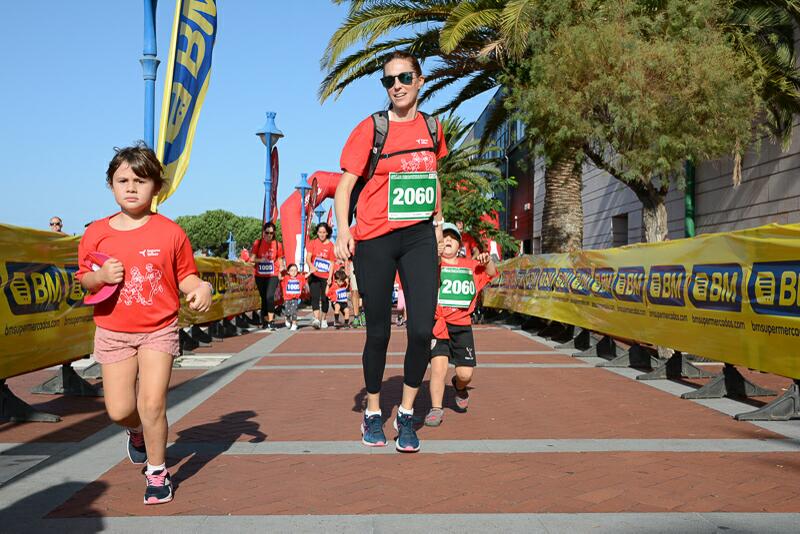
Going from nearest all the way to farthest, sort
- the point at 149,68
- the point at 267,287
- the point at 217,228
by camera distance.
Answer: the point at 149,68, the point at 267,287, the point at 217,228

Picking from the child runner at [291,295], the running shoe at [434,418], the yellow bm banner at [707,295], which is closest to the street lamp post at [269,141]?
the child runner at [291,295]

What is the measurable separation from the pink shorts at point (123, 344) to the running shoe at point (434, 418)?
2413 millimetres

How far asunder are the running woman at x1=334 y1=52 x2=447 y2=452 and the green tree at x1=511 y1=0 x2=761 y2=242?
38.6 feet

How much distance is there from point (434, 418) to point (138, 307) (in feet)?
8.56

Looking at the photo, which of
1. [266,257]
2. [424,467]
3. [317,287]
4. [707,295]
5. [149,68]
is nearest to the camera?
[424,467]

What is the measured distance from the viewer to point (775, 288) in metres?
5.95

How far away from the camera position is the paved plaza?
338cm

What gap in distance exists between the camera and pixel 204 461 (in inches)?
176

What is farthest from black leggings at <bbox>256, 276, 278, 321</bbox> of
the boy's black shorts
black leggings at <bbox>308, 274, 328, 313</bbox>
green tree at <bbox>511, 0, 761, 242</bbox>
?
the boy's black shorts

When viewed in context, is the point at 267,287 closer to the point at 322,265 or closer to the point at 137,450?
the point at 322,265

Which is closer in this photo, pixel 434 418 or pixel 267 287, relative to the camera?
pixel 434 418

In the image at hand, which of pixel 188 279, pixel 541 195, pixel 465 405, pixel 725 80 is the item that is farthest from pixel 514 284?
pixel 541 195

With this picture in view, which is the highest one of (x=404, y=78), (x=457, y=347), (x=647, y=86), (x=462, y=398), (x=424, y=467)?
(x=647, y=86)

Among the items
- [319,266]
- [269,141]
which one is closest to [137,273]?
[319,266]
